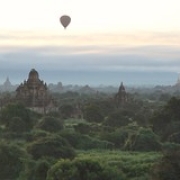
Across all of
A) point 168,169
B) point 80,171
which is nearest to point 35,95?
point 80,171

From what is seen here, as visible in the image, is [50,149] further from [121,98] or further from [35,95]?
[121,98]

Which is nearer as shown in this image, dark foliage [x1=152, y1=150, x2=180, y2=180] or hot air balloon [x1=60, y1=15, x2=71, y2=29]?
dark foliage [x1=152, y1=150, x2=180, y2=180]

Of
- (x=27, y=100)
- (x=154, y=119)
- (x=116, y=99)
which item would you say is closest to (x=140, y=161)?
(x=154, y=119)

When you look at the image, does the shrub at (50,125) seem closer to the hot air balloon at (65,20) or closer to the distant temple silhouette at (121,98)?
the hot air balloon at (65,20)

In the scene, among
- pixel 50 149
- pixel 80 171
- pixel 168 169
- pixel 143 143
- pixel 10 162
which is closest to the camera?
pixel 168 169

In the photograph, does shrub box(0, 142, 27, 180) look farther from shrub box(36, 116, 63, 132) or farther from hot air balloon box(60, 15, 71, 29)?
hot air balloon box(60, 15, 71, 29)

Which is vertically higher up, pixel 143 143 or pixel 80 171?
pixel 143 143

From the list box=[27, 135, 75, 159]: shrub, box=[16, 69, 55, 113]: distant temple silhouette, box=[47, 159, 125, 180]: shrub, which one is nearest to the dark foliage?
box=[47, 159, 125, 180]: shrub

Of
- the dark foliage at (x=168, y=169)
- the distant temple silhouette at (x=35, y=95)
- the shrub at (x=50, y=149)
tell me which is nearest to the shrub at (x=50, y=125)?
the shrub at (x=50, y=149)

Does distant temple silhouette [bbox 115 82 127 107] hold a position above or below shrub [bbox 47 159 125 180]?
above

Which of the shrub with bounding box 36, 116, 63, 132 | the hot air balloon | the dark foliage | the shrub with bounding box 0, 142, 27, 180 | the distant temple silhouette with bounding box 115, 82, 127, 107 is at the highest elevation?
the hot air balloon
